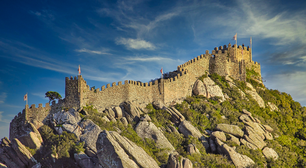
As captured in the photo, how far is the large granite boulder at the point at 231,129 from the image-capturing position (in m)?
30.9

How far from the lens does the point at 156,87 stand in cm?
3556

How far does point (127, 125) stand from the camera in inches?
1150

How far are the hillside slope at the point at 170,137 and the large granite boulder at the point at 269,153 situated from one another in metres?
0.14

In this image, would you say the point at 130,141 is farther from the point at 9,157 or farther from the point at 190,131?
the point at 9,157

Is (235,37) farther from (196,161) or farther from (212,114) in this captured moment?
(196,161)

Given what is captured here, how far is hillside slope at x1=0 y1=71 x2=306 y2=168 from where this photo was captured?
72.1 ft

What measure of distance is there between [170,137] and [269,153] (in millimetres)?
12708

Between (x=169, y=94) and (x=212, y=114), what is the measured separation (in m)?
6.98

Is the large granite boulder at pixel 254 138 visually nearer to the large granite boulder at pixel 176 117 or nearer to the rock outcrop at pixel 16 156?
the large granite boulder at pixel 176 117

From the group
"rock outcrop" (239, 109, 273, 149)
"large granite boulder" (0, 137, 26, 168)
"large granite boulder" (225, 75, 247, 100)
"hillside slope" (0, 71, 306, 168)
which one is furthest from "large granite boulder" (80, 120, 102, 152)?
"large granite boulder" (225, 75, 247, 100)

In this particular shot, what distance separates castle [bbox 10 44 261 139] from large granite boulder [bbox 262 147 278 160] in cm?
1396

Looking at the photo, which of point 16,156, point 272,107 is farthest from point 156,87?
point 272,107

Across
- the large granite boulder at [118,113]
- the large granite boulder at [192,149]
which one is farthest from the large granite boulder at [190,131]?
the large granite boulder at [118,113]

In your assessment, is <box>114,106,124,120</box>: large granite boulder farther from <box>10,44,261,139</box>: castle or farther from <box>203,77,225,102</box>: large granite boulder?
<box>203,77,225,102</box>: large granite boulder
